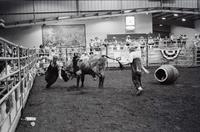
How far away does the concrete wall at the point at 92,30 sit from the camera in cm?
2297

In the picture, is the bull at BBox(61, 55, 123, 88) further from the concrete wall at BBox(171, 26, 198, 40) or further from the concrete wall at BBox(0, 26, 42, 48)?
the concrete wall at BBox(171, 26, 198, 40)

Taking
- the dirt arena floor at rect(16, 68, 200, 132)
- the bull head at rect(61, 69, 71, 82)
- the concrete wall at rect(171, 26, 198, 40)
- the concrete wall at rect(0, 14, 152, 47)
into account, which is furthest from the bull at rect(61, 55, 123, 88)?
the concrete wall at rect(171, 26, 198, 40)

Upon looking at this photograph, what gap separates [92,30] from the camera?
2395cm

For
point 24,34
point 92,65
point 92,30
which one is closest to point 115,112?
point 92,65

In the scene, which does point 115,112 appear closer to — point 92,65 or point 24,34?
point 92,65

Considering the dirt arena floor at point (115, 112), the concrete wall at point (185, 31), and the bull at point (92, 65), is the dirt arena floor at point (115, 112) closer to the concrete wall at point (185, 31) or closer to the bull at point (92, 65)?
the bull at point (92, 65)

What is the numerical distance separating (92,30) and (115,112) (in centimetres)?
1933

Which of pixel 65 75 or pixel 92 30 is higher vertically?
pixel 92 30

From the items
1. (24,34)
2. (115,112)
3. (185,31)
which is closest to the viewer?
(115,112)

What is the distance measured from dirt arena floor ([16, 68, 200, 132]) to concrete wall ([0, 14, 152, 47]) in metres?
16.5

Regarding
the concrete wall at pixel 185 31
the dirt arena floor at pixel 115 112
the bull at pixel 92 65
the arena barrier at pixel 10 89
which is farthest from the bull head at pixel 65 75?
the concrete wall at pixel 185 31

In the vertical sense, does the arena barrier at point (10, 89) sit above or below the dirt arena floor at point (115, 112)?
above

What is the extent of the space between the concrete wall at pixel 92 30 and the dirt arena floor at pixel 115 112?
16.5 meters

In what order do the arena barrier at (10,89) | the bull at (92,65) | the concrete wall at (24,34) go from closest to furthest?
the arena barrier at (10,89), the bull at (92,65), the concrete wall at (24,34)
